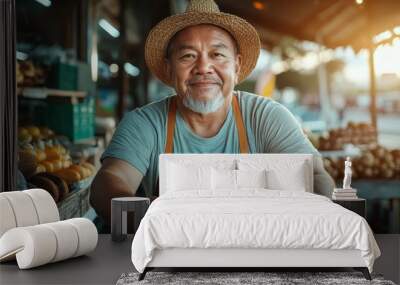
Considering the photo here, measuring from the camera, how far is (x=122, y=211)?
21.5ft

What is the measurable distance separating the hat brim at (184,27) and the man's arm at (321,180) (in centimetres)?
114

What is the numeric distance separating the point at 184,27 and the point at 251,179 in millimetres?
1700

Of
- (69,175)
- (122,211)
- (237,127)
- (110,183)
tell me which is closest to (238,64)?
(237,127)

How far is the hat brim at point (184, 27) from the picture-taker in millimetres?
7027

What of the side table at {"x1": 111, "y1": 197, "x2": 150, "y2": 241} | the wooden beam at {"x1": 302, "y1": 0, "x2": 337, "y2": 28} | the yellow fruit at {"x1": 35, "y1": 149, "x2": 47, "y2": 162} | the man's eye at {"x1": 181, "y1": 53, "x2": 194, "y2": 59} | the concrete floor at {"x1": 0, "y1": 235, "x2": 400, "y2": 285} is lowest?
the concrete floor at {"x1": 0, "y1": 235, "x2": 400, "y2": 285}

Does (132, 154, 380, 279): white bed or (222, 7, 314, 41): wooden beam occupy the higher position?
(222, 7, 314, 41): wooden beam

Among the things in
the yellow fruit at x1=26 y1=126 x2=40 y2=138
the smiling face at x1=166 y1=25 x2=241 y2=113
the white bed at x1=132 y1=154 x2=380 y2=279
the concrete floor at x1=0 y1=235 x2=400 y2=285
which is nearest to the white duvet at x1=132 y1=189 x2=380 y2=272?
the white bed at x1=132 y1=154 x2=380 y2=279

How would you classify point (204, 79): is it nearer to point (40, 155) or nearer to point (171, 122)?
point (171, 122)

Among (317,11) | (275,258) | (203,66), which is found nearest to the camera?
(275,258)

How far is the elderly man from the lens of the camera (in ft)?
23.0

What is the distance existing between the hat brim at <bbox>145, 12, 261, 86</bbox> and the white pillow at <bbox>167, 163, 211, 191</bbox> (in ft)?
3.38

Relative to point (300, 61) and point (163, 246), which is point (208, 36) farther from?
point (163, 246)

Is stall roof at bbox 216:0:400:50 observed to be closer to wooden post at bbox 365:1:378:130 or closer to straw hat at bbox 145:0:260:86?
wooden post at bbox 365:1:378:130

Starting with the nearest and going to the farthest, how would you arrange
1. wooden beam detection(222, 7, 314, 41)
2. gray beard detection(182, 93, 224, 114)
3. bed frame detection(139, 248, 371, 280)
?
bed frame detection(139, 248, 371, 280) → gray beard detection(182, 93, 224, 114) → wooden beam detection(222, 7, 314, 41)
